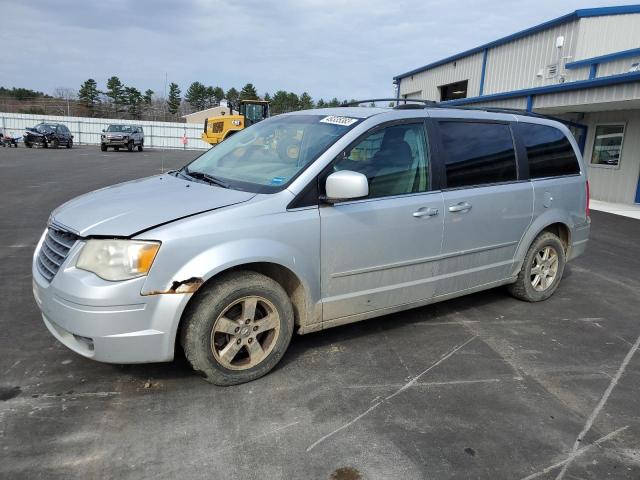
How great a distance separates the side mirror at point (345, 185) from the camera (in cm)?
336

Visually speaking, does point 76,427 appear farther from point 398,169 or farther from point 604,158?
point 604,158

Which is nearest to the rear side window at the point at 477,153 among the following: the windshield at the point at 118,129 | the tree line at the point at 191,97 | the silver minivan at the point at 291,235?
the silver minivan at the point at 291,235

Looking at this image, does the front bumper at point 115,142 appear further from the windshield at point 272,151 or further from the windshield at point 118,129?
the windshield at point 272,151

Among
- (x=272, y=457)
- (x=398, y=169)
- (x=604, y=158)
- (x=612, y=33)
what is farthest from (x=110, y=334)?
Answer: (x=612, y=33)

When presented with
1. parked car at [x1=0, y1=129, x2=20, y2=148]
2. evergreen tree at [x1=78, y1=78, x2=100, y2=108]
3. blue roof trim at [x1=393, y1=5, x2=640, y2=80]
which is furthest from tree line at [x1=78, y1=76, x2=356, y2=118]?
blue roof trim at [x1=393, y1=5, x2=640, y2=80]

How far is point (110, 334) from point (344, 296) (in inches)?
63.5

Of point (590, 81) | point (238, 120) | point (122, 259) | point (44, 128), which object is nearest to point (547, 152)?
point (122, 259)

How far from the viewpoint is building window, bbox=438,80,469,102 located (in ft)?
82.3

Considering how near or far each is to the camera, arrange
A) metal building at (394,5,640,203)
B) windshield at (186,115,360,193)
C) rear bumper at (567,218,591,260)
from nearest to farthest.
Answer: windshield at (186,115,360,193), rear bumper at (567,218,591,260), metal building at (394,5,640,203)

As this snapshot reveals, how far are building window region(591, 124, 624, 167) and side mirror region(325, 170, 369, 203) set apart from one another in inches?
564

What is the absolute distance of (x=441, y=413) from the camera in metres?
3.13

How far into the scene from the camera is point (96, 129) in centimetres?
4772

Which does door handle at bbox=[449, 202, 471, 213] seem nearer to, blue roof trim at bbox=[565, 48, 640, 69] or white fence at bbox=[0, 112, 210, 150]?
blue roof trim at bbox=[565, 48, 640, 69]

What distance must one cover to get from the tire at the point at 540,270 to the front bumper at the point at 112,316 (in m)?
3.58
